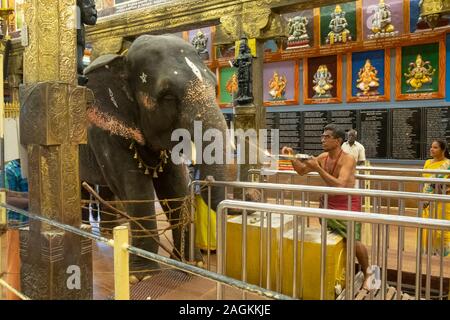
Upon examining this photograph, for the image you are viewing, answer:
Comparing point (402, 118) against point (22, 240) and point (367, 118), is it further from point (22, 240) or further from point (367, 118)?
point (22, 240)

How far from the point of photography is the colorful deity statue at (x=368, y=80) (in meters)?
7.05

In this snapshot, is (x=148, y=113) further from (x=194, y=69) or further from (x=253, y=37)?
(x=253, y=37)

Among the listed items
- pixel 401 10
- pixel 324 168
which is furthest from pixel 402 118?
pixel 324 168

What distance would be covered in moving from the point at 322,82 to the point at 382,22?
1.37 meters

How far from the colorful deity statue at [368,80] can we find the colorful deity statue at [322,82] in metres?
0.52

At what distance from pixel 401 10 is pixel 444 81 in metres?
1.30

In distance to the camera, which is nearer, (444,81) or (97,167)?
(97,167)

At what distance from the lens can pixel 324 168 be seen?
361 centimetres

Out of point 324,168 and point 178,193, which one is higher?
point 324,168

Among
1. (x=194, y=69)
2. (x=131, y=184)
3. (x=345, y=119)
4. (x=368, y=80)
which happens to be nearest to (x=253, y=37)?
(x=194, y=69)

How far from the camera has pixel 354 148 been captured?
6.64 meters

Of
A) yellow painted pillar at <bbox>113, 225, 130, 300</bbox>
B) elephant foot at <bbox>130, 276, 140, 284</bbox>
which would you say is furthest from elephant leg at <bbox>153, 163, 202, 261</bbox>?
yellow painted pillar at <bbox>113, 225, 130, 300</bbox>

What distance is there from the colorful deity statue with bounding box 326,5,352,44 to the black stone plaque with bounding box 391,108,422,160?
4.91ft

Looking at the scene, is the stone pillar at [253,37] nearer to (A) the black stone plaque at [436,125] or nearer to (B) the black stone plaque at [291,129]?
(B) the black stone plaque at [291,129]
